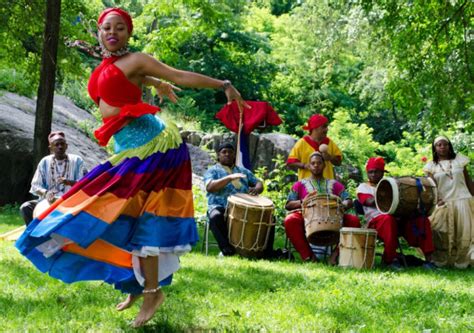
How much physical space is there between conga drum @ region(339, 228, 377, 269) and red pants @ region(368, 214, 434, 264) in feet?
1.28

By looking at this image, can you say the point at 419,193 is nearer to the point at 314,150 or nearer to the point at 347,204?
the point at 347,204

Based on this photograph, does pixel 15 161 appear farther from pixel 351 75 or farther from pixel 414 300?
pixel 351 75

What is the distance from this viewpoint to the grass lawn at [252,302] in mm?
4391

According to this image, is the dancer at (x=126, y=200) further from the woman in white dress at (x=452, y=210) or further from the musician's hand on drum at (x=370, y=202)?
the woman in white dress at (x=452, y=210)

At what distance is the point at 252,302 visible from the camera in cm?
522

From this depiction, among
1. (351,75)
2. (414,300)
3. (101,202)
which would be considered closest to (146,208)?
(101,202)

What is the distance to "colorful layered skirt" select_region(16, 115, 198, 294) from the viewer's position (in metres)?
4.03

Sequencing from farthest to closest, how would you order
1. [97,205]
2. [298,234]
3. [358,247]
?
1. [298,234]
2. [358,247]
3. [97,205]

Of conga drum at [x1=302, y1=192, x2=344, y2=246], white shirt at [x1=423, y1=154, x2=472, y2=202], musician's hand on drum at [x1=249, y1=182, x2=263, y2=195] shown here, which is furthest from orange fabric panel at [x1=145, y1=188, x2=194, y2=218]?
white shirt at [x1=423, y1=154, x2=472, y2=202]

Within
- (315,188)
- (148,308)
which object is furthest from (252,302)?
(315,188)

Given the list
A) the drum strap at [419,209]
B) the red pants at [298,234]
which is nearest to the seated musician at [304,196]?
the red pants at [298,234]

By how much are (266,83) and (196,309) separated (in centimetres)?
2132

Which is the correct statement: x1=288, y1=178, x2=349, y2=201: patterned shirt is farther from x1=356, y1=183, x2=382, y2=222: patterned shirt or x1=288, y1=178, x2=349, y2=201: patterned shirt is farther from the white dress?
the white dress

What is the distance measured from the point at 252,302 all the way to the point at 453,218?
15.7 ft
